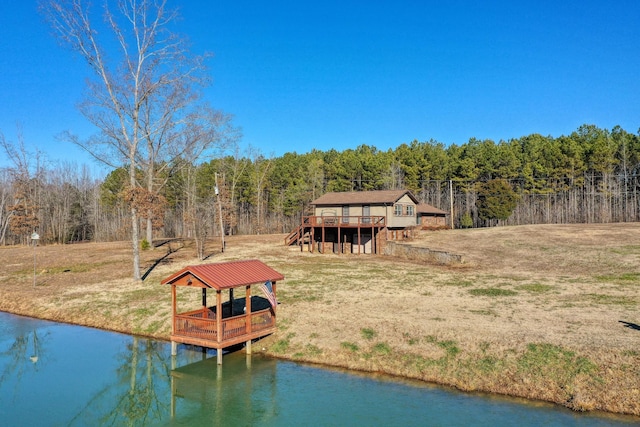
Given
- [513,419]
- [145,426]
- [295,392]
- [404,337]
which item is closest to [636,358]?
[513,419]

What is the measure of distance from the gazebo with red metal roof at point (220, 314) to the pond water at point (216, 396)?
108 centimetres

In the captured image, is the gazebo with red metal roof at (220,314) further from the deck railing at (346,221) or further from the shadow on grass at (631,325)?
the deck railing at (346,221)

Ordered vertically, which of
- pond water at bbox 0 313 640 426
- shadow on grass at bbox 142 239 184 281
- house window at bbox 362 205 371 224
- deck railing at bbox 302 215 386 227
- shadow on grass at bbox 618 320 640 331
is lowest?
pond water at bbox 0 313 640 426

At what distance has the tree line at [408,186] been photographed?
69062 millimetres

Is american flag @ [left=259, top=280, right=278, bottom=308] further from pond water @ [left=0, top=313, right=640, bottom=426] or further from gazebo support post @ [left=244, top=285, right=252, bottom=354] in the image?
pond water @ [left=0, top=313, right=640, bottom=426]

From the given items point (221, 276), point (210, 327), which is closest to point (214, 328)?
point (210, 327)

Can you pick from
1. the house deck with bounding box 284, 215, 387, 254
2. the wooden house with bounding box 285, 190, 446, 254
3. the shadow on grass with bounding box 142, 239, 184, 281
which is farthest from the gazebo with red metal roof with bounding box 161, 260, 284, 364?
the wooden house with bounding box 285, 190, 446, 254

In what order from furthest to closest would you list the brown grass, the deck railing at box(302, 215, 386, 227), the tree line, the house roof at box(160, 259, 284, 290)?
the tree line
the deck railing at box(302, 215, 386, 227)
the house roof at box(160, 259, 284, 290)
the brown grass

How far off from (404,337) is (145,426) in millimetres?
10241

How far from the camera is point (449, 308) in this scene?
76.0ft

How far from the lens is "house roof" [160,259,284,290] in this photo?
686 inches

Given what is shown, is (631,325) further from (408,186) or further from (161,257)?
(408,186)

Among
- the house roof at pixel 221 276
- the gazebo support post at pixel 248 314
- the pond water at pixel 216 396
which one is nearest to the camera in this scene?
the pond water at pixel 216 396

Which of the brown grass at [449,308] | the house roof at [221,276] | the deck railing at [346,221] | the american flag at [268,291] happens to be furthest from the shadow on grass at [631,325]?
the deck railing at [346,221]
